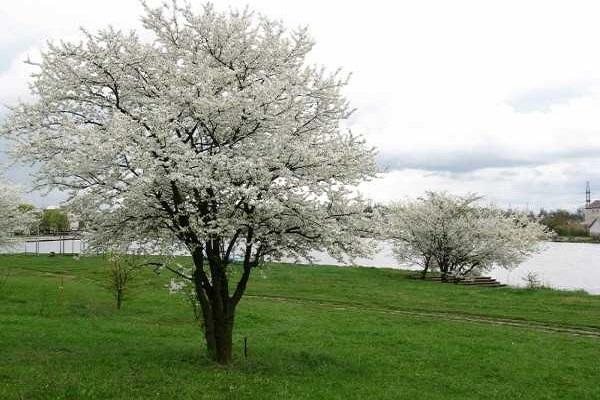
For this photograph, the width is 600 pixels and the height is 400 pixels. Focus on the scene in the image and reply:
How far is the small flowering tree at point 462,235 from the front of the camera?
43938 millimetres

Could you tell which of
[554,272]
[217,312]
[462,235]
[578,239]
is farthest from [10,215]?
[578,239]

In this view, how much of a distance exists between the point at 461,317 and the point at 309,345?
9.49 m

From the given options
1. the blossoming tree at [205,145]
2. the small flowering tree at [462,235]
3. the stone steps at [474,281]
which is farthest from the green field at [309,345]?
the small flowering tree at [462,235]

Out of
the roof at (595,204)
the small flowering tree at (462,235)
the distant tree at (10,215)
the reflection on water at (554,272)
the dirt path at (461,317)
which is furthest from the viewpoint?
the roof at (595,204)

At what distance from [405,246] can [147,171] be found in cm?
3858

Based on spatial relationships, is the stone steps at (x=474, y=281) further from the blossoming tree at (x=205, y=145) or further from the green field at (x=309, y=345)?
the blossoming tree at (x=205, y=145)

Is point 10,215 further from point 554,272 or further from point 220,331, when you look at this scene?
point 554,272

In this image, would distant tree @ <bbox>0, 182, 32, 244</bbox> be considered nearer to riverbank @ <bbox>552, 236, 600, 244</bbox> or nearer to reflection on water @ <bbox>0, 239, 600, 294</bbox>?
reflection on water @ <bbox>0, 239, 600, 294</bbox>

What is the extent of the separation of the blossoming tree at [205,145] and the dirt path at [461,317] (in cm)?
1236

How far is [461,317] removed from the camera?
24984 millimetres

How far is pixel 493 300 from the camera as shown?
2981cm

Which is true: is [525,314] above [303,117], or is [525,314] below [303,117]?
below

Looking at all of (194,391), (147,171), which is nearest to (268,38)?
(147,171)

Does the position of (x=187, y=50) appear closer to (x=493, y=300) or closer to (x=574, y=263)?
(x=493, y=300)
